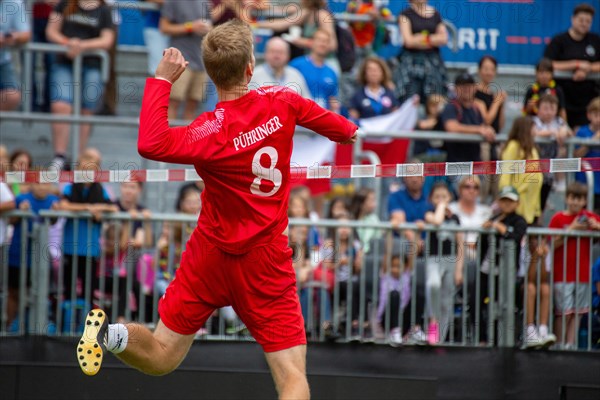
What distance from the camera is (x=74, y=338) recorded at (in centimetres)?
812

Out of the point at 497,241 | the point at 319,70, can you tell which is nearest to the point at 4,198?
the point at 319,70

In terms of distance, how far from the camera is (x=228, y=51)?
5.27 meters

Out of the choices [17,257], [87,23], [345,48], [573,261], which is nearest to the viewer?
[17,257]

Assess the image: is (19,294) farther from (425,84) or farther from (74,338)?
(425,84)

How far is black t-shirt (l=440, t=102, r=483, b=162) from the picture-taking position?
10258mm

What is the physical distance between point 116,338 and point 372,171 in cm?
264

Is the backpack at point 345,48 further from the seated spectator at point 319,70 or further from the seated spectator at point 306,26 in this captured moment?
the seated spectator at point 319,70

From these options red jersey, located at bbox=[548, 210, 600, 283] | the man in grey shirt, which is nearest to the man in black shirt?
red jersey, located at bbox=[548, 210, 600, 283]

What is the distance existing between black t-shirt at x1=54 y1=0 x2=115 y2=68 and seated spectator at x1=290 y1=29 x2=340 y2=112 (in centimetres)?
195

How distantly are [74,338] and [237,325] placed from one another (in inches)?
51.3

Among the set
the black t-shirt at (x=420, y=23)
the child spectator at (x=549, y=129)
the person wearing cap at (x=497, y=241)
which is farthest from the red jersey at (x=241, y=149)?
the black t-shirt at (x=420, y=23)

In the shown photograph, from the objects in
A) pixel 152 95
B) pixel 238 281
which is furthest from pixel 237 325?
pixel 152 95

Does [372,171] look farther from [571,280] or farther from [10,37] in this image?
[10,37]

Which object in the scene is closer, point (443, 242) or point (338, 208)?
point (443, 242)
